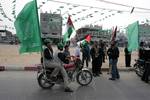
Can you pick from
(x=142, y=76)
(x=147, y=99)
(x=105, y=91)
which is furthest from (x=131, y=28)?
(x=147, y=99)

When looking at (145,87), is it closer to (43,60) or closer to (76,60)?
(76,60)

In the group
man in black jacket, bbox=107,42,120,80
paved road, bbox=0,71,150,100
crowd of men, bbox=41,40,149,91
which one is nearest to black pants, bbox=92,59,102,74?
crowd of men, bbox=41,40,149,91

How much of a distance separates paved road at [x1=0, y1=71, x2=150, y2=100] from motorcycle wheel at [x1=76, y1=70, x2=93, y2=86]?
0.89ft

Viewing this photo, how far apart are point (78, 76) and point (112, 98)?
312 centimetres

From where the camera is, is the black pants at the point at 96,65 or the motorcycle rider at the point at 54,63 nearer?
the motorcycle rider at the point at 54,63

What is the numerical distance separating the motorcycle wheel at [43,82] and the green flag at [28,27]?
1.07m

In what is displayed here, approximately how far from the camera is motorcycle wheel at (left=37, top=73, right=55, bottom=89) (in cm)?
1384

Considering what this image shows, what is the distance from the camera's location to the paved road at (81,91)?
477 inches

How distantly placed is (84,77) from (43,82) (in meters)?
1.76

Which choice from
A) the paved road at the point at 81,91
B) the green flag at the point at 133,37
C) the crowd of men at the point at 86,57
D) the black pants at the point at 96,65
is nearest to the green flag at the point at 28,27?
the crowd of men at the point at 86,57

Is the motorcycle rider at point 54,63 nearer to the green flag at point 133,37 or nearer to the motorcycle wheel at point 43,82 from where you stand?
the motorcycle wheel at point 43,82

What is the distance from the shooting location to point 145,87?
14852mm

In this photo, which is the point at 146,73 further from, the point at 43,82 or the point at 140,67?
the point at 43,82

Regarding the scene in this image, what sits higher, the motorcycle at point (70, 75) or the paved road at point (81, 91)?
the motorcycle at point (70, 75)
